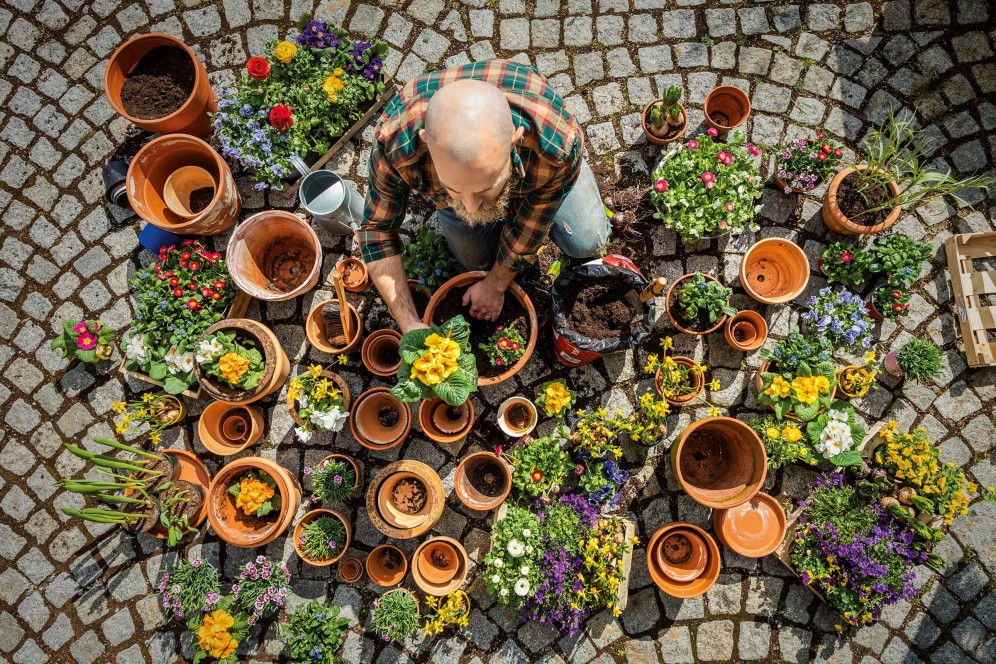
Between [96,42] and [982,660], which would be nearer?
[982,660]

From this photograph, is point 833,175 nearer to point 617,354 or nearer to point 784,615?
point 617,354

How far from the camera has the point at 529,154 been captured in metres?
2.95

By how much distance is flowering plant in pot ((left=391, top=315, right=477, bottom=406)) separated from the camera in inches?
122

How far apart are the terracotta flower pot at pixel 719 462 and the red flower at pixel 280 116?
3.90m

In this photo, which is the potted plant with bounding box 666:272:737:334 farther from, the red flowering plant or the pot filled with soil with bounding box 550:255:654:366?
the red flowering plant

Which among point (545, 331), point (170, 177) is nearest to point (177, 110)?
point (170, 177)

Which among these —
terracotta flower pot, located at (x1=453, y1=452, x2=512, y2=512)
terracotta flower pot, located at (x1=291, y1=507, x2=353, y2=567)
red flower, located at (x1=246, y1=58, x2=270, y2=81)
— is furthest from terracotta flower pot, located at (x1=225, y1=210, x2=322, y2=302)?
terracotta flower pot, located at (x1=453, y1=452, x2=512, y2=512)

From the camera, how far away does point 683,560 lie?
419cm

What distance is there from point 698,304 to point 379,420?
2.68 meters

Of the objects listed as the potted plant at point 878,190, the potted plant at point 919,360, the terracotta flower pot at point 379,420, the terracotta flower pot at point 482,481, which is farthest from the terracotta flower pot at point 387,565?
the potted plant at point 878,190

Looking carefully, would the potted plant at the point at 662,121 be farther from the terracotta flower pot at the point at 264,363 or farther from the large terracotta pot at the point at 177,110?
the large terracotta pot at the point at 177,110

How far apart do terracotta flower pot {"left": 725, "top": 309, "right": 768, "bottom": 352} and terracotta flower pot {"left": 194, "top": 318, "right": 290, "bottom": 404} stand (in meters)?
3.59

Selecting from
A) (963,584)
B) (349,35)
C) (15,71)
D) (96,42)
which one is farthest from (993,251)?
(15,71)

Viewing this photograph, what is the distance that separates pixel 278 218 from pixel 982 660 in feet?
21.3
